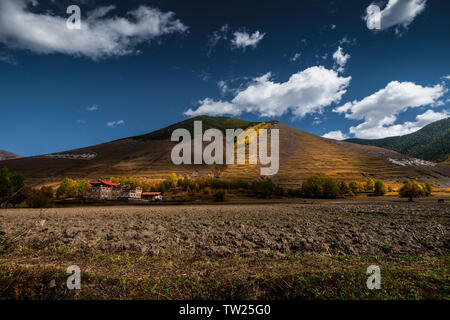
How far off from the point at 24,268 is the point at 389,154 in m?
225

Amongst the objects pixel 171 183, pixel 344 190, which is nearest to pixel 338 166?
pixel 344 190

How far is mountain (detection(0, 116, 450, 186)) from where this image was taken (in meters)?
135

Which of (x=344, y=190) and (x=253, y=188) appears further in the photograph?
(x=253, y=188)

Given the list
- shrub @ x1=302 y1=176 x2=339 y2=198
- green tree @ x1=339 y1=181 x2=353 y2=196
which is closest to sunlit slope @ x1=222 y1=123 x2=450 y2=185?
Result: shrub @ x1=302 y1=176 x2=339 y2=198

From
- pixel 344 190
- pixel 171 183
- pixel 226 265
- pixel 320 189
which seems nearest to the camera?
pixel 226 265

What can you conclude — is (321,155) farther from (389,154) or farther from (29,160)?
(29,160)

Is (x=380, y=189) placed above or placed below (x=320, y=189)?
below

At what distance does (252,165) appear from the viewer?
156 m

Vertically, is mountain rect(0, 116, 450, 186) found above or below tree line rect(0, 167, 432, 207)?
above

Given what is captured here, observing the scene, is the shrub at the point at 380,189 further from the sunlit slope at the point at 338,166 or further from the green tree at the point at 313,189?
the sunlit slope at the point at 338,166

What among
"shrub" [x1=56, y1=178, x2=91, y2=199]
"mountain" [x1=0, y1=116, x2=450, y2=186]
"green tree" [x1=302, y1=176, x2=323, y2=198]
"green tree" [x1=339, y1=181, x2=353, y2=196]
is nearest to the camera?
"shrub" [x1=56, y1=178, x2=91, y2=199]

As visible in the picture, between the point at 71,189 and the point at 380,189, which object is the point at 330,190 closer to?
the point at 380,189

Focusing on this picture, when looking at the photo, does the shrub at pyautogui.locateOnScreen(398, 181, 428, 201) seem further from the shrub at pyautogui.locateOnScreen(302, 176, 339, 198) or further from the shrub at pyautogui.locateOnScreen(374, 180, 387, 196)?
the shrub at pyautogui.locateOnScreen(302, 176, 339, 198)

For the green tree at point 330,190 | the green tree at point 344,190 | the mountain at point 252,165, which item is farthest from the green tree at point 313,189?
the mountain at point 252,165
